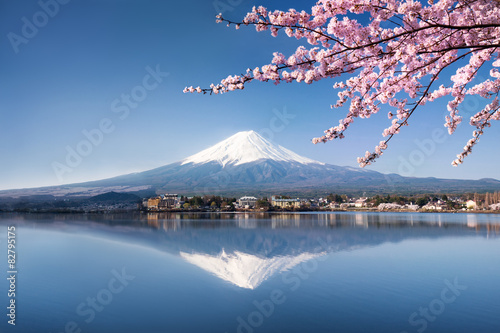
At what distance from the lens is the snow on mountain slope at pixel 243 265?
853 centimetres

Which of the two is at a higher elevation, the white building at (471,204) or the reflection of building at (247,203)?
the reflection of building at (247,203)

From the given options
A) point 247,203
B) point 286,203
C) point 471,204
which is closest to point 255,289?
point 247,203

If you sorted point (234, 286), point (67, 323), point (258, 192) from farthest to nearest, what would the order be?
point (258, 192)
point (234, 286)
point (67, 323)

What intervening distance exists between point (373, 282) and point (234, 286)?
3082mm

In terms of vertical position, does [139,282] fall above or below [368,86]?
below

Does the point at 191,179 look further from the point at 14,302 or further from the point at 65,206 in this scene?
the point at 14,302

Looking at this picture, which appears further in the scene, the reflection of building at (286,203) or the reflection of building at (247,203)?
the reflection of building at (286,203)

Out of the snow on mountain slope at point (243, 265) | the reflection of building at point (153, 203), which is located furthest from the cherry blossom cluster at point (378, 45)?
the reflection of building at point (153, 203)

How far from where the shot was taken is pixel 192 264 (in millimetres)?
10484

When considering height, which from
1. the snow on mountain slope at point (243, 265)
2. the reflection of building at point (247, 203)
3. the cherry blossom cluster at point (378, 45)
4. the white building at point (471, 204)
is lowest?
the white building at point (471, 204)

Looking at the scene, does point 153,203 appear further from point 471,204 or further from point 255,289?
point 255,289

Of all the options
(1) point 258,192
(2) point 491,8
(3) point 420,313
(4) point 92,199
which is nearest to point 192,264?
(3) point 420,313

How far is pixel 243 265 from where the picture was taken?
33.5 ft

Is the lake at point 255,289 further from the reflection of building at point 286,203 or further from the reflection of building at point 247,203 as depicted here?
the reflection of building at point 286,203
